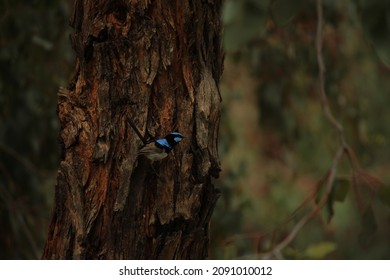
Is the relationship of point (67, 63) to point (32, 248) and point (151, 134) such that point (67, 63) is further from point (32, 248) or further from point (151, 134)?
point (151, 134)

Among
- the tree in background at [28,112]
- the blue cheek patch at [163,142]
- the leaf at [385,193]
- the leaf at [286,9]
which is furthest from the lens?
the tree in background at [28,112]

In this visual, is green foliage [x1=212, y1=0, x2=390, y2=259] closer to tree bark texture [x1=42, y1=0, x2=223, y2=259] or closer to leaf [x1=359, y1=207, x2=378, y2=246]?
leaf [x1=359, y1=207, x2=378, y2=246]

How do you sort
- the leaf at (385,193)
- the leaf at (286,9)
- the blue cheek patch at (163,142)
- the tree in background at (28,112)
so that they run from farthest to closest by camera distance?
the tree in background at (28,112) → the leaf at (385,193) → the leaf at (286,9) → the blue cheek patch at (163,142)

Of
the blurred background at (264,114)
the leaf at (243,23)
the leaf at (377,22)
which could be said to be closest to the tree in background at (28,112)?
the blurred background at (264,114)

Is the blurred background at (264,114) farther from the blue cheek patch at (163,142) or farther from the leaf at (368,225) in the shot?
the blue cheek patch at (163,142)

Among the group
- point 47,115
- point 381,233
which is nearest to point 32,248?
point 47,115

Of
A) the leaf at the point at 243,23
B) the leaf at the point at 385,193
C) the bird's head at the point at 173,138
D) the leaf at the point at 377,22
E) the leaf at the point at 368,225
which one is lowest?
→ the bird's head at the point at 173,138
